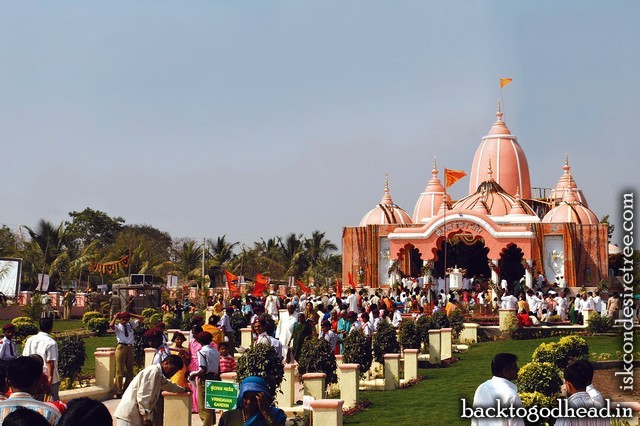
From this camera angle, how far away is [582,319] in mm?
25359

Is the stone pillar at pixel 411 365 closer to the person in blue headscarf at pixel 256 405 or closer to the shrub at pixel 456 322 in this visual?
the shrub at pixel 456 322

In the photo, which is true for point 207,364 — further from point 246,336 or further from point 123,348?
point 246,336

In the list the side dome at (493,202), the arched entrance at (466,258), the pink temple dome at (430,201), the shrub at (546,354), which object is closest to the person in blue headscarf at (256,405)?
the shrub at (546,354)

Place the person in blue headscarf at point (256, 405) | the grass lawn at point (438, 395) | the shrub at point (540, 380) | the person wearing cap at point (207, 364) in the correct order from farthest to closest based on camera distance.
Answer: the grass lawn at point (438, 395)
the person wearing cap at point (207, 364)
the shrub at point (540, 380)
the person in blue headscarf at point (256, 405)

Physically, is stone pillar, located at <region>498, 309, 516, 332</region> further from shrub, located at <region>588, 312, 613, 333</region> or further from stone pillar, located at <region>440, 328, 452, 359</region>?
stone pillar, located at <region>440, 328, 452, 359</region>

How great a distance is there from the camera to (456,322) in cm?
2262

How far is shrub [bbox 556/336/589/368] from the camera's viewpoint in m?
14.1

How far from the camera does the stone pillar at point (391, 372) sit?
50.7 ft

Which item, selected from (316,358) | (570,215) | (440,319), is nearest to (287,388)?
(316,358)

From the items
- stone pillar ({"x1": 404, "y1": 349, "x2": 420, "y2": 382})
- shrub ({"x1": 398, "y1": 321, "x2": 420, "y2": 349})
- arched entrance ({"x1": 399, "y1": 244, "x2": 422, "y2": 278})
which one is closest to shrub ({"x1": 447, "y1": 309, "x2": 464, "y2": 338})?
shrub ({"x1": 398, "y1": 321, "x2": 420, "y2": 349})

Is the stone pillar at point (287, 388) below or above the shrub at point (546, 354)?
below

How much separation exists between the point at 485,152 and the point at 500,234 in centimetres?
1173

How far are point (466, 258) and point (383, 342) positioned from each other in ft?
87.1

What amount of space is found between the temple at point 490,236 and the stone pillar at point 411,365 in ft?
60.3
